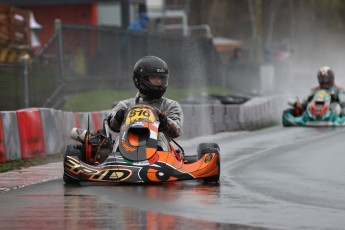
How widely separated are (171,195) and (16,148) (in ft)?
19.2

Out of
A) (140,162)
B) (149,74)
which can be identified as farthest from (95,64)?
(140,162)

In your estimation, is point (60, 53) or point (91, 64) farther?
point (91, 64)

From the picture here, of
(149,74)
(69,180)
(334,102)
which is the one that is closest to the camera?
(69,180)

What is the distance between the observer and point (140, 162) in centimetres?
1362

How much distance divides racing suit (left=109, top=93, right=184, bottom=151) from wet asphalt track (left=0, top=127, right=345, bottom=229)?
58 cm

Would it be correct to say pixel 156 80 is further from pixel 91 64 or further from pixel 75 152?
pixel 91 64

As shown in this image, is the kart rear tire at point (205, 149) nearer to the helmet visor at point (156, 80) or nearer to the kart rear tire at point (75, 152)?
the helmet visor at point (156, 80)

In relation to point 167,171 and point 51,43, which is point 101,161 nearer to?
point 167,171

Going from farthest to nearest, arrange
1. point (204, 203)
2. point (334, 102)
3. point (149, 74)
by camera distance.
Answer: point (334, 102) < point (149, 74) < point (204, 203)

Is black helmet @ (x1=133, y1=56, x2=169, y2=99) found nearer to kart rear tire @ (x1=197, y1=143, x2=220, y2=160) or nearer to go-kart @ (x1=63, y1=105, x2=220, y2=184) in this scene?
go-kart @ (x1=63, y1=105, x2=220, y2=184)

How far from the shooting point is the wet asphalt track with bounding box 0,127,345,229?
10445 millimetres

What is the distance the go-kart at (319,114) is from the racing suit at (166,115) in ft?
49.4

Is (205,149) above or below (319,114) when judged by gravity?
above

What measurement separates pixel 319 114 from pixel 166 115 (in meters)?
15.4
